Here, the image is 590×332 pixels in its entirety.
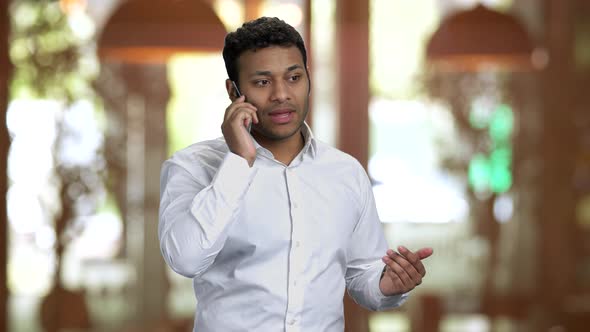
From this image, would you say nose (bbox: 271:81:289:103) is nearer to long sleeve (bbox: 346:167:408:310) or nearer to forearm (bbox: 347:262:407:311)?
long sleeve (bbox: 346:167:408:310)

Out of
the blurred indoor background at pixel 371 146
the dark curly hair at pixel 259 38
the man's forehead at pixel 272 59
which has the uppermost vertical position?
the dark curly hair at pixel 259 38

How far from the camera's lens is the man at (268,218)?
167 cm

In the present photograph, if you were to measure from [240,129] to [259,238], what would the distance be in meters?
0.20

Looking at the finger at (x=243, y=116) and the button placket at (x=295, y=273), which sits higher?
the finger at (x=243, y=116)

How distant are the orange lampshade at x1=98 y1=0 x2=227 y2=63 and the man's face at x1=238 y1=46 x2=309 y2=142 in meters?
2.02

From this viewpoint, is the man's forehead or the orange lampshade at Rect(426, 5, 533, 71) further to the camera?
the orange lampshade at Rect(426, 5, 533, 71)

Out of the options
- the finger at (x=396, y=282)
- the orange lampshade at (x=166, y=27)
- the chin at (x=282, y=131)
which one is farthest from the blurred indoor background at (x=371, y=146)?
the chin at (x=282, y=131)

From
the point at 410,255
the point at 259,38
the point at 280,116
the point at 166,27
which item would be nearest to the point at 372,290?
the point at 410,255

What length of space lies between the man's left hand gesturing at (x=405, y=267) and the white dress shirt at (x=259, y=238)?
0.06 metres

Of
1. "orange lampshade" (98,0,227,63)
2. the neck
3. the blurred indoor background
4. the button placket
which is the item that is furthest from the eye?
the blurred indoor background

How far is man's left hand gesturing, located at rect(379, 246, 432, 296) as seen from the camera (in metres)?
1.71

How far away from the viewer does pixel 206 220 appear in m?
Result: 1.58

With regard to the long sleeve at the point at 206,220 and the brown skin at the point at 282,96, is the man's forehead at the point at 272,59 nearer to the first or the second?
the brown skin at the point at 282,96

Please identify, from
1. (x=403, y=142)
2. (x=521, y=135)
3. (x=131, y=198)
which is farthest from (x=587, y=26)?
(x=131, y=198)
